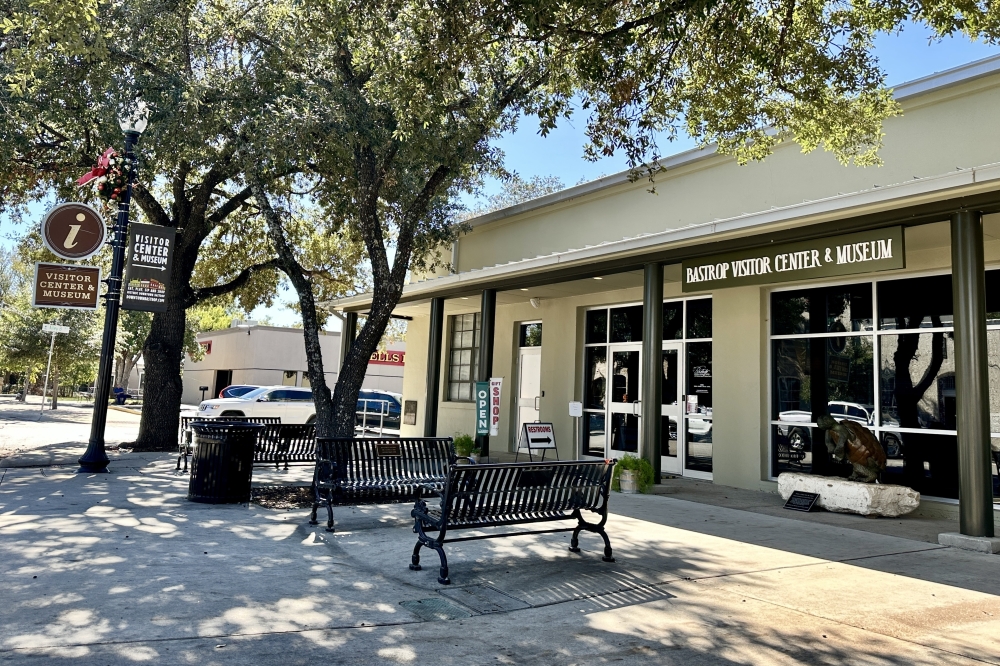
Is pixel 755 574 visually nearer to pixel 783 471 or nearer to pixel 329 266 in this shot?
pixel 783 471

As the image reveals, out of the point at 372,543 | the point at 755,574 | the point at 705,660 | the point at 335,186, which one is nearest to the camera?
the point at 705,660

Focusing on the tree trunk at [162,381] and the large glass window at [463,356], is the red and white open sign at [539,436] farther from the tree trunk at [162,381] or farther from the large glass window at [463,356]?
the tree trunk at [162,381]

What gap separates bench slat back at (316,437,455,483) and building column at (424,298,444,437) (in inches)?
245

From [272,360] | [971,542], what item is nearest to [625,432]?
[971,542]

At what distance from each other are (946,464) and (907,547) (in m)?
2.54

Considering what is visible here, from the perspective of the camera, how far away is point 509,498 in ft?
20.2

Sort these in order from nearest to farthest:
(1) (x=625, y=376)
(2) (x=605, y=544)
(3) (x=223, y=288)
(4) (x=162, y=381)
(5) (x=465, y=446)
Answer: (2) (x=605, y=544) < (1) (x=625, y=376) < (5) (x=465, y=446) < (4) (x=162, y=381) < (3) (x=223, y=288)

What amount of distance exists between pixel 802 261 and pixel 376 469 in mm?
5411

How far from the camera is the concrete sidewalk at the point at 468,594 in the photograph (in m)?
4.05

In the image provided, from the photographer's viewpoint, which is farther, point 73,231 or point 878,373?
point 73,231

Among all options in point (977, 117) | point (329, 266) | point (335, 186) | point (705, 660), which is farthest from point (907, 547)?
point (329, 266)

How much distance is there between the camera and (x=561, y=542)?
23.2 feet

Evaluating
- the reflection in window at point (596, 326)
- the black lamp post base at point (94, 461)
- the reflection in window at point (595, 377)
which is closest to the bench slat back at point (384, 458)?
the black lamp post base at point (94, 461)

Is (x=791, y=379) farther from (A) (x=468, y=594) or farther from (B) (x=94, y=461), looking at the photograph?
(B) (x=94, y=461)
